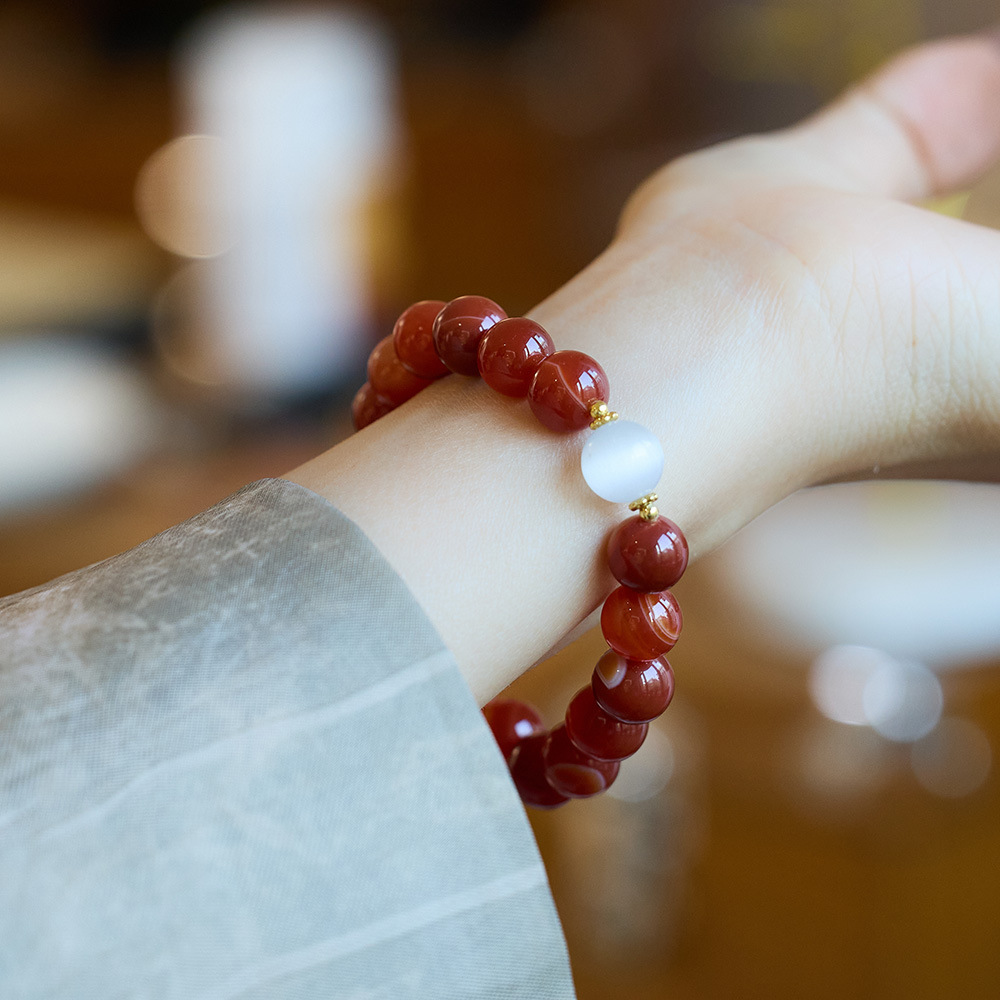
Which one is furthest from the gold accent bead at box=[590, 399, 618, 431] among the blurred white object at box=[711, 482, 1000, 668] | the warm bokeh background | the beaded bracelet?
the blurred white object at box=[711, 482, 1000, 668]

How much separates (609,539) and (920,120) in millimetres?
379

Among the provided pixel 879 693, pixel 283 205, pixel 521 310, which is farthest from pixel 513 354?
pixel 521 310

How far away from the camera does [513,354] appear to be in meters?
0.39

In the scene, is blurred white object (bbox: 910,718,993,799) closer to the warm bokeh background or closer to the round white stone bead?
the warm bokeh background

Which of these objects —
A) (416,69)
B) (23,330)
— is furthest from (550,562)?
(416,69)

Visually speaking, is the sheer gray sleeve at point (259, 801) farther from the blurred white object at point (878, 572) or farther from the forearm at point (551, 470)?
the blurred white object at point (878, 572)

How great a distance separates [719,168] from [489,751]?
372 mm

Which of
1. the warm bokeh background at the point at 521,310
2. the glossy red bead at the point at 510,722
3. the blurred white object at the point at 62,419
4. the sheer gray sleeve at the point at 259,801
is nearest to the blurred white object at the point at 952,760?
the warm bokeh background at the point at 521,310

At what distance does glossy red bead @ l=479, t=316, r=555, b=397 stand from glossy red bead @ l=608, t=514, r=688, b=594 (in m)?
0.07

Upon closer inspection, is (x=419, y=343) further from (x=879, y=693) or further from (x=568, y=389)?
(x=879, y=693)

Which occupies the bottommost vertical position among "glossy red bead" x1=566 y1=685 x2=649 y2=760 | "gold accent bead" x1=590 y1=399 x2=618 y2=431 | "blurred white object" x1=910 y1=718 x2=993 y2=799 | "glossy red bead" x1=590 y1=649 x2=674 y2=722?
"blurred white object" x1=910 y1=718 x2=993 y2=799

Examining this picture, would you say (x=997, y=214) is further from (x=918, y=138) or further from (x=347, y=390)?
(x=347, y=390)

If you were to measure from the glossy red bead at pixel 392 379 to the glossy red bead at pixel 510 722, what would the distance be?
0.14 metres

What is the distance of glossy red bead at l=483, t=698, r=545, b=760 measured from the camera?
450 millimetres
